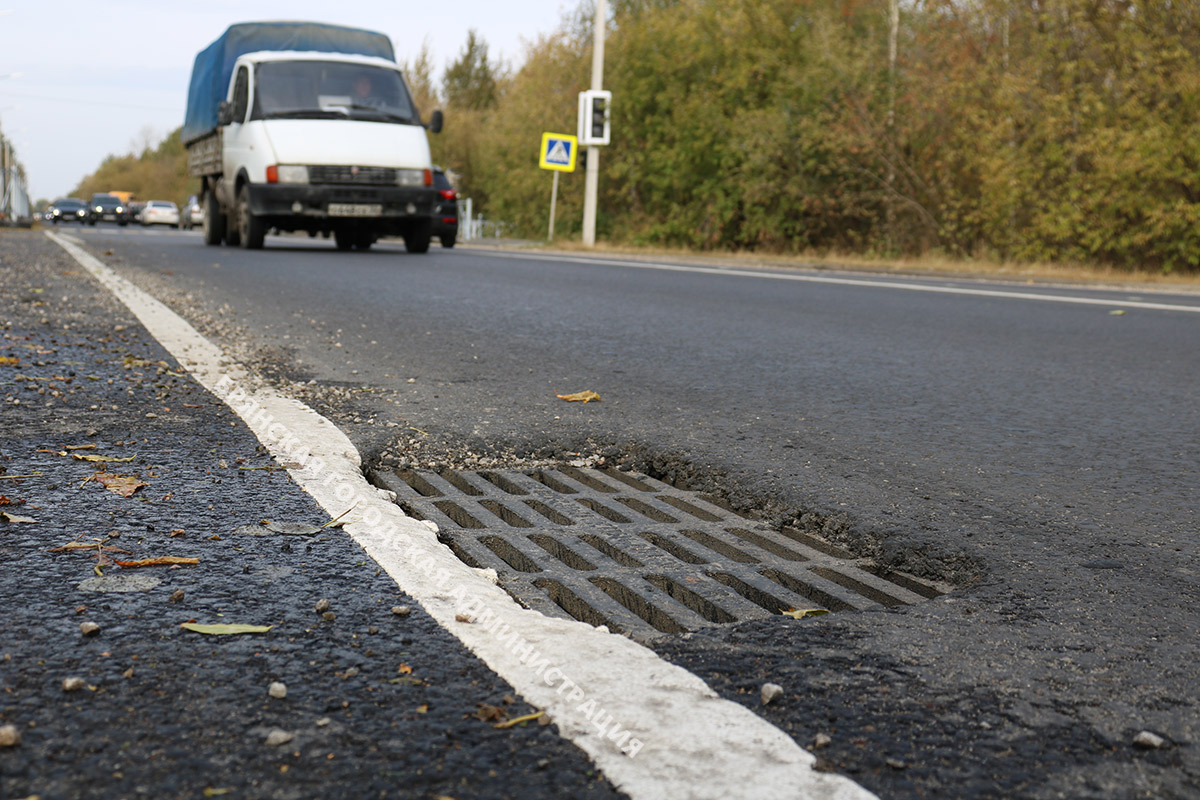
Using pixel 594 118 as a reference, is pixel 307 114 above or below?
below

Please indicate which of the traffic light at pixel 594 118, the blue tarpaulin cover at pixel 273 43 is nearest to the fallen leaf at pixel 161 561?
the blue tarpaulin cover at pixel 273 43

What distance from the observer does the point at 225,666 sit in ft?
5.96

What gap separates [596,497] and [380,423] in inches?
40.3

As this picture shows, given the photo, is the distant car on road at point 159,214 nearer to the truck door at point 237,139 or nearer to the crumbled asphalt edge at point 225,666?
the truck door at point 237,139

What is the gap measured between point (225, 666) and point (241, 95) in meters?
15.0

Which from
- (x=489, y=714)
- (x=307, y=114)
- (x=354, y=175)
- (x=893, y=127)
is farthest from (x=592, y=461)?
(x=893, y=127)

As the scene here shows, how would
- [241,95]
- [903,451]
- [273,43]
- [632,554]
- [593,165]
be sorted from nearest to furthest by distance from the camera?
[632,554]
[903,451]
[241,95]
[273,43]
[593,165]

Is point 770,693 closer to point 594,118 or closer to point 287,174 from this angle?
point 287,174

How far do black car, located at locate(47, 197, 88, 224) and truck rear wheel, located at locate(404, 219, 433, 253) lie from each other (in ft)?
146

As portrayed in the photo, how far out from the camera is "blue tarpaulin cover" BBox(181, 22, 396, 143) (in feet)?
55.5

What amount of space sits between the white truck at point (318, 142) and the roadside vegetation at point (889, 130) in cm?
815

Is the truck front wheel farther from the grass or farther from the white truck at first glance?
the grass

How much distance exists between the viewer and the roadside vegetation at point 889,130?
690 inches

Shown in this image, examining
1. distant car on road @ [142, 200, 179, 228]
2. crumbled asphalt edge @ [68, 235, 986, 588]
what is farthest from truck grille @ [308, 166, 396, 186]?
distant car on road @ [142, 200, 179, 228]
